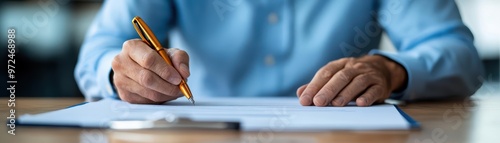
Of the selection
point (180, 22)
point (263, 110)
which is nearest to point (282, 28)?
point (180, 22)

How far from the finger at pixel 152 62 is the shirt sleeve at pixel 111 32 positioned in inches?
8.5

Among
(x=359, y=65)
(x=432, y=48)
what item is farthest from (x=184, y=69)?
(x=432, y=48)

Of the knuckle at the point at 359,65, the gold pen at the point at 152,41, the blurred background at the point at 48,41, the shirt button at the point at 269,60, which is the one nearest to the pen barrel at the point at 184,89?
the gold pen at the point at 152,41

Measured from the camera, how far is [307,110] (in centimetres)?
59

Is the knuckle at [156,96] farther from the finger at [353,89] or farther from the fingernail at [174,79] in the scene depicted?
the finger at [353,89]

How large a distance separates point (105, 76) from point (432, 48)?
1.59 ft

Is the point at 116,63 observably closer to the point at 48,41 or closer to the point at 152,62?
the point at 152,62

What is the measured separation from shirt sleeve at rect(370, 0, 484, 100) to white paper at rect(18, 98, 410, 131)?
0.21 meters

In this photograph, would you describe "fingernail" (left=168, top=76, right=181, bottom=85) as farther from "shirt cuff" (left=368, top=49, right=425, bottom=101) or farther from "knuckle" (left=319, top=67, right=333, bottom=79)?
"shirt cuff" (left=368, top=49, right=425, bottom=101)

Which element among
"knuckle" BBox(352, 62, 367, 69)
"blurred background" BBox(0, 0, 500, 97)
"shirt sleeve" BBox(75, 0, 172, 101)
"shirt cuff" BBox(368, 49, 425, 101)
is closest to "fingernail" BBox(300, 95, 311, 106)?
"knuckle" BBox(352, 62, 367, 69)

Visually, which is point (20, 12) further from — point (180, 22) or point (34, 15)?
point (180, 22)

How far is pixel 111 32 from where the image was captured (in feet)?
3.32

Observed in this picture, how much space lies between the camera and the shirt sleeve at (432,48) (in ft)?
2.75

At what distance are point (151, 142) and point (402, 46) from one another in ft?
2.34
